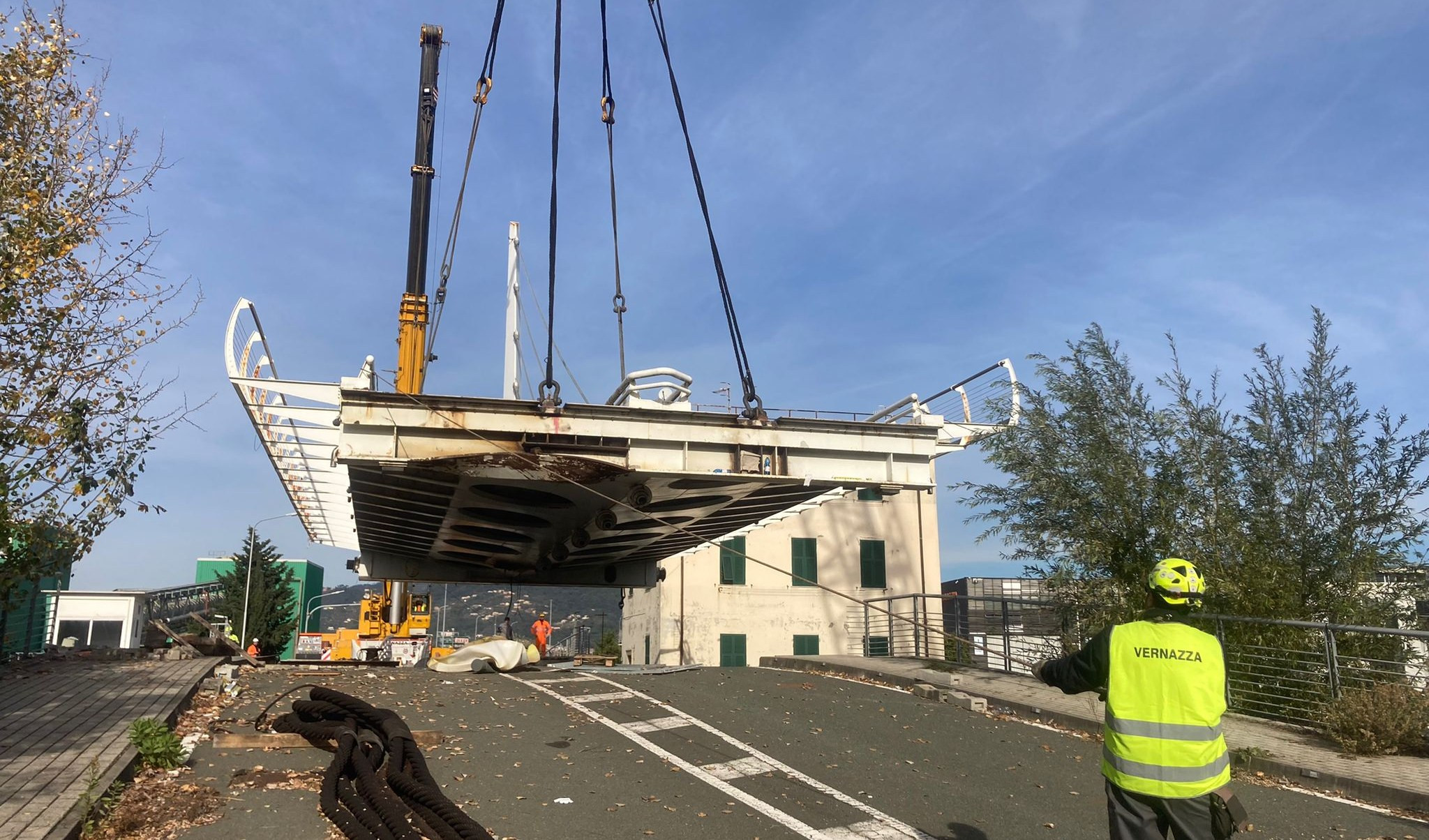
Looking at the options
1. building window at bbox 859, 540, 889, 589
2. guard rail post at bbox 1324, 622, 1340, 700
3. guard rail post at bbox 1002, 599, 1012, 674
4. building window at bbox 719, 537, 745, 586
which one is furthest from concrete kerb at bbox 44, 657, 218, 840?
building window at bbox 859, 540, 889, 589

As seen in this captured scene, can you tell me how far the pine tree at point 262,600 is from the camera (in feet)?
130

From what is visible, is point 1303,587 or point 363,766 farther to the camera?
point 1303,587

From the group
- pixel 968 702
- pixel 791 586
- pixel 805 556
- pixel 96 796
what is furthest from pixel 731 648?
pixel 96 796

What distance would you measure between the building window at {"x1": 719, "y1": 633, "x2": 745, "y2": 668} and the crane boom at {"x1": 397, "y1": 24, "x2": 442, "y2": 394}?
596 inches

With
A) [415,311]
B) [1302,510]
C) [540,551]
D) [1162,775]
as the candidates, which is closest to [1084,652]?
[1162,775]

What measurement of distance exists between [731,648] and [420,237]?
725 inches

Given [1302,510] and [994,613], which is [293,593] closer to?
[994,613]

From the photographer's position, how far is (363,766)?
7406mm

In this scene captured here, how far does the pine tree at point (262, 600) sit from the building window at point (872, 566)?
77.4 feet

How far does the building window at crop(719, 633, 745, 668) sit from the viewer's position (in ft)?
119

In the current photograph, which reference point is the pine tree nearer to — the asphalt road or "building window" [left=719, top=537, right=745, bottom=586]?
"building window" [left=719, top=537, right=745, bottom=586]

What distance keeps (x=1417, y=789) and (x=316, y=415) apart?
1231 cm

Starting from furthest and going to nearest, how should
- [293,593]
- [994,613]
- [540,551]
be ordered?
[293,593], [540,551], [994,613]

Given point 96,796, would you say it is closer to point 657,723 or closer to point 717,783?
point 717,783
